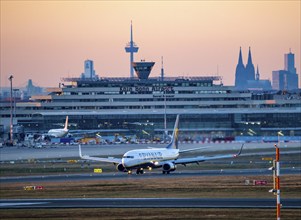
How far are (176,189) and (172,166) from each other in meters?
20.3

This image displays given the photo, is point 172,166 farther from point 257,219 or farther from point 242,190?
point 257,219

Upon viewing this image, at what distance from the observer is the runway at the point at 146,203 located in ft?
225

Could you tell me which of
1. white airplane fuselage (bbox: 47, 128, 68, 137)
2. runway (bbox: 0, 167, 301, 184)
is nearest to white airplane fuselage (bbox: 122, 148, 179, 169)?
runway (bbox: 0, 167, 301, 184)

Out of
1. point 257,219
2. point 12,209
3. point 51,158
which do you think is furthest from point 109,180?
point 51,158

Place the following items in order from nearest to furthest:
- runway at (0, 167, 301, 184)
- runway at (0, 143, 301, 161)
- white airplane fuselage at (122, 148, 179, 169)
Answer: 1. runway at (0, 167, 301, 184)
2. white airplane fuselage at (122, 148, 179, 169)
3. runway at (0, 143, 301, 161)

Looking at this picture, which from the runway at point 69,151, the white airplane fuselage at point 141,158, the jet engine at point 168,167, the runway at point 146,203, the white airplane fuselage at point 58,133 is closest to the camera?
the runway at point 146,203

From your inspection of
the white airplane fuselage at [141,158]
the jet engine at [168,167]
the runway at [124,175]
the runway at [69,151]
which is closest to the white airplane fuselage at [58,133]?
the runway at [69,151]

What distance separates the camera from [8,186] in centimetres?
8788

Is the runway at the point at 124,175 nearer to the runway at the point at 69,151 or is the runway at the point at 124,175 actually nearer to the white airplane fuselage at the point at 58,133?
the runway at the point at 69,151

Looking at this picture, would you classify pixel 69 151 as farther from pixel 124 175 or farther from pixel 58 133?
pixel 124 175

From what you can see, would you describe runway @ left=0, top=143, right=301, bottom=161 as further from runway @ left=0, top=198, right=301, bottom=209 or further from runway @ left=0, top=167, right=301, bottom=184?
runway @ left=0, top=198, right=301, bottom=209

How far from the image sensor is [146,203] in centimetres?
7081

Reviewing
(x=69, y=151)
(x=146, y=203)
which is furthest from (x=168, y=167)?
(x=69, y=151)

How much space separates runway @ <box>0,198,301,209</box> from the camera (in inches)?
2704
